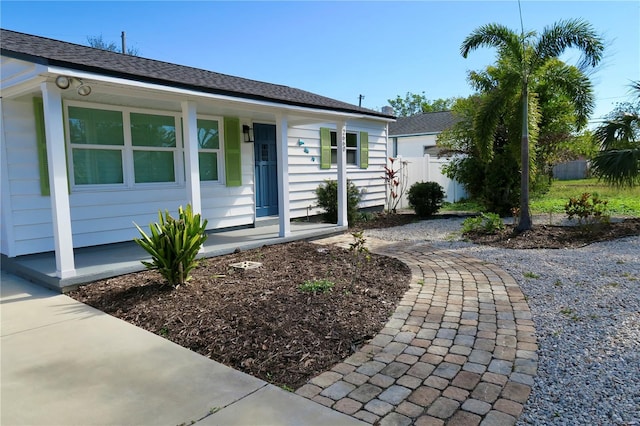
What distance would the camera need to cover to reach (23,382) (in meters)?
2.92

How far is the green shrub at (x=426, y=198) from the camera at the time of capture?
11.4 m

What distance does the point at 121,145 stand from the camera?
6945mm

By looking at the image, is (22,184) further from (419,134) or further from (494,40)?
(419,134)

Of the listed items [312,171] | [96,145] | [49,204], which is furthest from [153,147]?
[312,171]

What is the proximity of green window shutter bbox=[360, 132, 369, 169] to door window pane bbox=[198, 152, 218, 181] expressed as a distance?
15.4 ft

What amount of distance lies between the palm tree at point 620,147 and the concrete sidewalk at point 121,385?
877cm

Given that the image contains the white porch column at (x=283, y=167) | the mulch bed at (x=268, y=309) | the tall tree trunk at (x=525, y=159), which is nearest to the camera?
the mulch bed at (x=268, y=309)

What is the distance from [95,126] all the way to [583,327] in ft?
23.3

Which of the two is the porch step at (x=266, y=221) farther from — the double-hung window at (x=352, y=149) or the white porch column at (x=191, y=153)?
the white porch column at (x=191, y=153)

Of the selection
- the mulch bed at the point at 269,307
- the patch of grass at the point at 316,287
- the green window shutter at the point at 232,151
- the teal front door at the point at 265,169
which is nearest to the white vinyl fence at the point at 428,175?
the teal front door at the point at 265,169

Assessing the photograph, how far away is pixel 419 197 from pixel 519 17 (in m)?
4.94

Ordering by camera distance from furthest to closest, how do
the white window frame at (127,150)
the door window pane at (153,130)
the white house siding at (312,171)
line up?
the white house siding at (312,171) → the door window pane at (153,130) → the white window frame at (127,150)

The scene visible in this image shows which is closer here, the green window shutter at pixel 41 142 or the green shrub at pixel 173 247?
the green shrub at pixel 173 247

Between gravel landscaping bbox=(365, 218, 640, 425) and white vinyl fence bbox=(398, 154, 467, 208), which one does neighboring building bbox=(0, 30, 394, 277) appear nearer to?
gravel landscaping bbox=(365, 218, 640, 425)
